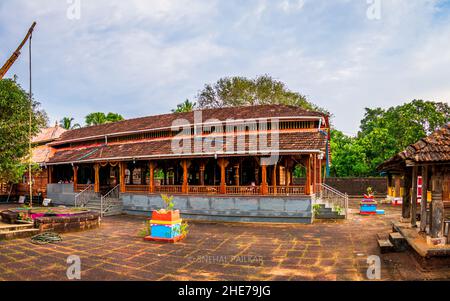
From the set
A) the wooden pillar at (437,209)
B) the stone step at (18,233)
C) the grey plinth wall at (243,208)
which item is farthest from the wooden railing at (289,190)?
the stone step at (18,233)

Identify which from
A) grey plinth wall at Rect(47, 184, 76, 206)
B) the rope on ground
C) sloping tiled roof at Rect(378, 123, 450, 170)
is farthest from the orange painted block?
grey plinth wall at Rect(47, 184, 76, 206)

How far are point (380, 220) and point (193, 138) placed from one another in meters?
10.8

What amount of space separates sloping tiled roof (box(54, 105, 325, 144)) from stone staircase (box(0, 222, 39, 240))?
9.40 meters

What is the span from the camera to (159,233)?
407 inches

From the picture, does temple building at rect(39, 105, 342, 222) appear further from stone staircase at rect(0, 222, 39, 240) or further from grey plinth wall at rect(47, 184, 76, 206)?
stone staircase at rect(0, 222, 39, 240)

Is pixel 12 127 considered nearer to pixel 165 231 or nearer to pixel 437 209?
pixel 165 231

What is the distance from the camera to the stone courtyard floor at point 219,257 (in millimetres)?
6781

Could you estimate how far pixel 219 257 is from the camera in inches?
331

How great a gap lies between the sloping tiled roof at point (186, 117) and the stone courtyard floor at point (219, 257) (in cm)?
694

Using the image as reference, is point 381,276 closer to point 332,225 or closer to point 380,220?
point 332,225

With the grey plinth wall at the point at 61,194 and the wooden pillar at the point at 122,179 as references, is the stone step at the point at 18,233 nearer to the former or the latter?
the wooden pillar at the point at 122,179

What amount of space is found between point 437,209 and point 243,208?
8.49m

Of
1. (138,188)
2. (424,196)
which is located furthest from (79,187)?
(424,196)
